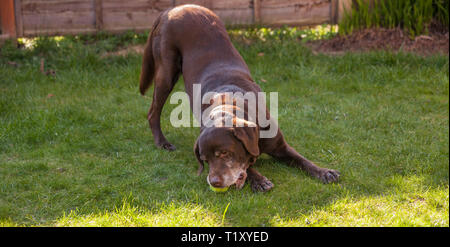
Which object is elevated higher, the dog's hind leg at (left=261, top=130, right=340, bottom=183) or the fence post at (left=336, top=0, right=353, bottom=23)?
the fence post at (left=336, top=0, right=353, bottom=23)

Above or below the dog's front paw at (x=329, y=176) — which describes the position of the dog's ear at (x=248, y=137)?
above

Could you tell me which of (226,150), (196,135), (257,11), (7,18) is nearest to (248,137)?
(226,150)

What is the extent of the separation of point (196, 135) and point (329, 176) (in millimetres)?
1644

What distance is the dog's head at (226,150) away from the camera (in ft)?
10.9

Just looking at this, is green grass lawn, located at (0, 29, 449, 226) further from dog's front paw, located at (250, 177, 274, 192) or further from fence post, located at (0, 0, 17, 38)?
fence post, located at (0, 0, 17, 38)

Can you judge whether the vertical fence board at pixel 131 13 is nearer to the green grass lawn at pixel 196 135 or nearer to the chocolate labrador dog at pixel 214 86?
the green grass lawn at pixel 196 135

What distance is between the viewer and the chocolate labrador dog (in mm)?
3361

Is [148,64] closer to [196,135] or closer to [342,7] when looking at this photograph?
[196,135]

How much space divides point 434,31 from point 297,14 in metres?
1.91

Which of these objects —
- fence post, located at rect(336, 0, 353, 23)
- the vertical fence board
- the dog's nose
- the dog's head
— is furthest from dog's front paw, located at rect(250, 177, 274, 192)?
the vertical fence board

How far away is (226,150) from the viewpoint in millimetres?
3314

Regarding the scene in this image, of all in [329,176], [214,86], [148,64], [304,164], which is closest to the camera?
[329,176]

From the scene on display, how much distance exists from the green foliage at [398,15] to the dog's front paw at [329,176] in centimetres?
376

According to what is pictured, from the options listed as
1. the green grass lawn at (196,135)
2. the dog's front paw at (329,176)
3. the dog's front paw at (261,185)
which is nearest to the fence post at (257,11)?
the green grass lawn at (196,135)
